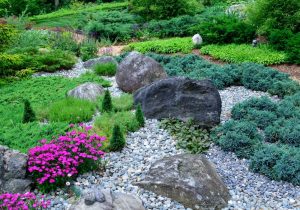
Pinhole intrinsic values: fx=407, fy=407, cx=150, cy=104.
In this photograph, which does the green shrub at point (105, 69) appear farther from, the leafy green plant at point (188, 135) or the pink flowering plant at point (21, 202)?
the pink flowering plant at point (21, 202)

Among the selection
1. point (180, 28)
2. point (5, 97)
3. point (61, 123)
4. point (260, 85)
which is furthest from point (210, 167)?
point (180, 28)

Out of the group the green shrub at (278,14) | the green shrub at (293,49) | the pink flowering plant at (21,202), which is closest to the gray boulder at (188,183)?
the pink flowering plant at (21,202)

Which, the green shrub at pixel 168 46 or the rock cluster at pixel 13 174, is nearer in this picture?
the rock cluster at pixel 13 174

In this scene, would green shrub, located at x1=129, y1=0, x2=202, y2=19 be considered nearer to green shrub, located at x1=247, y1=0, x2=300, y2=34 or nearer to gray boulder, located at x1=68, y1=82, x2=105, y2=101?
green shrub, located at x1=247, y1=0, x2=300, y2=34

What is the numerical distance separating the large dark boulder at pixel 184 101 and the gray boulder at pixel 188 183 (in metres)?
1.78

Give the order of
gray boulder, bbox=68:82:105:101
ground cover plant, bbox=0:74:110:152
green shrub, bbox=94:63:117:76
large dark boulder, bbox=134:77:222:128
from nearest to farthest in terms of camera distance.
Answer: ground cover plant, bbox=0:74:110:152 < large dark boulder, bbox=134:77:222:128 < gray boulder, bbox=68:82:105:101 < green shrub, bbox=94:63:117:76

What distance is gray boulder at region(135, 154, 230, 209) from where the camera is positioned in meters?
5.50

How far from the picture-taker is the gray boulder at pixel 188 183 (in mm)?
5496

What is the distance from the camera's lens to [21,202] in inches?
195

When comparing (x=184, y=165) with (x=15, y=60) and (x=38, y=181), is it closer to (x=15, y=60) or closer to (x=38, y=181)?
(x=38, y=181)

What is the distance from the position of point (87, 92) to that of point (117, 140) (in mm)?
2995

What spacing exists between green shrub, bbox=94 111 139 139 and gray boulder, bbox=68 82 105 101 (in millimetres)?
1444

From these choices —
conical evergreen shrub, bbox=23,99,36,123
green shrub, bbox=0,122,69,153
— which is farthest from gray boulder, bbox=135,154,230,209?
conical evergreen shrub, bbox=23,99,36,123

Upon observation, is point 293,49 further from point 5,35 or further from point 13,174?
point 13,174
